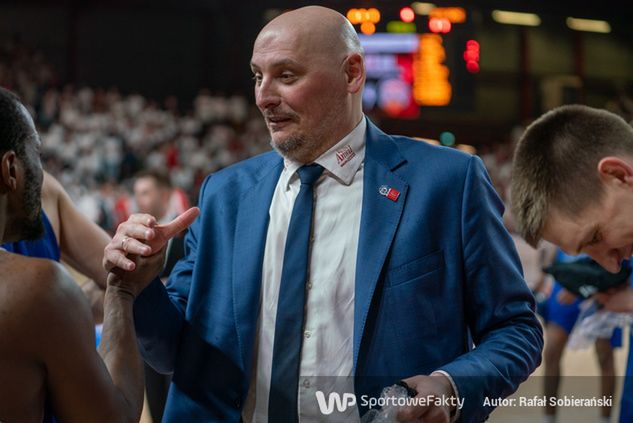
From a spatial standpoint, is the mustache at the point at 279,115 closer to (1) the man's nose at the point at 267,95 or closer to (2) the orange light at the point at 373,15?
(1) the man's nose at the point at 267,95

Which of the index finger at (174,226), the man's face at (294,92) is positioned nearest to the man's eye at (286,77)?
the man's face at (294,92)

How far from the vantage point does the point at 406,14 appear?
1453 centimetres

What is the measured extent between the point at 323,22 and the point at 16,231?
102 centimetres

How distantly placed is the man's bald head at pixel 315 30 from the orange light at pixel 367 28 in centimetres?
1195

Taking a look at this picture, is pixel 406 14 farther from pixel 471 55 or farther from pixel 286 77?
pixel 286 77

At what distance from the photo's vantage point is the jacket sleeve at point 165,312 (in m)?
2.32

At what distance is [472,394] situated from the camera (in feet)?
7.22

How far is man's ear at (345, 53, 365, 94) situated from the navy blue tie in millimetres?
409

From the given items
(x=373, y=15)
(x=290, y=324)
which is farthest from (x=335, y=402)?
(x=373, y=15)

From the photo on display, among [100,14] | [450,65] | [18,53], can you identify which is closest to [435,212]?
[450,65]

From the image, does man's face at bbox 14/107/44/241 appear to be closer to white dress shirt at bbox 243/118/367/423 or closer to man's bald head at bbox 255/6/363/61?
white dress shirt at bbox 243/118/367/423

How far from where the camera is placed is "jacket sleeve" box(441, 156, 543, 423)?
2.26m

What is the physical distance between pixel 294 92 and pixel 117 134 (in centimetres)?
1676

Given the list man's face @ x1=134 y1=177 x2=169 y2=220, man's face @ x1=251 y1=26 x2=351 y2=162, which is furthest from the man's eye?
man's face @ x1=134 y1=177 x2=169 y2=220
